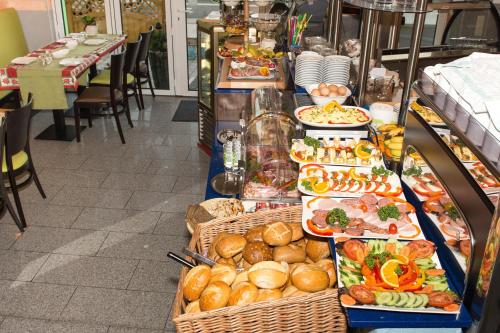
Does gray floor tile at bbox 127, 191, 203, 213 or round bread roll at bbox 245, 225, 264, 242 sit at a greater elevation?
round bread roll at bbox 245, 225, 264, 242

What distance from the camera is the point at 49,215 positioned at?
426 cm

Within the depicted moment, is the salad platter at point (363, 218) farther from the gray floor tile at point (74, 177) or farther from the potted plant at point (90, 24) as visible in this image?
the potted plant at point (90, 24)

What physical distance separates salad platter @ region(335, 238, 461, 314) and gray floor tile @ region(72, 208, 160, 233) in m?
2.54

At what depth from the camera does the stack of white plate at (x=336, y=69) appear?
342 cm

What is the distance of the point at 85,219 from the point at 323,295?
293 centimetres

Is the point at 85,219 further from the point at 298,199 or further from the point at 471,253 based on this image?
the point at 471,253

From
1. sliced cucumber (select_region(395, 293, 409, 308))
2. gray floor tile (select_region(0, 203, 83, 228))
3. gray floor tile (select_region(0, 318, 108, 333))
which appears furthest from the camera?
gray floor tile (select_region(0, 203, 83, 228))

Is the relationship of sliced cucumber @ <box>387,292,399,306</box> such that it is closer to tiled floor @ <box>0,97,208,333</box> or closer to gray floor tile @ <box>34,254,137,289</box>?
tiled floor @ <box>0,97,208,333</box>

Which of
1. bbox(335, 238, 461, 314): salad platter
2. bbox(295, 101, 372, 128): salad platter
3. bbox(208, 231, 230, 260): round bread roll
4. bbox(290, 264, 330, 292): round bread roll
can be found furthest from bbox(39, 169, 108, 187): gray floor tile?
bbox(335, 238, 461, 314): salad platter

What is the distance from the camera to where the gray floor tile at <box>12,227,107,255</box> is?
3.79 meters

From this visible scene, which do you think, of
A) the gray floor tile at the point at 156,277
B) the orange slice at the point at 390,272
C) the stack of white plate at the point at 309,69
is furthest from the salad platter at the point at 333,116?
the gray floor tile at the point at 156,277

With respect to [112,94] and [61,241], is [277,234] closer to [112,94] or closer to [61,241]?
[61,241]

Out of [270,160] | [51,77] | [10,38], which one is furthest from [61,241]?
[10,38]

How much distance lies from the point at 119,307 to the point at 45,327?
43 centimetres
